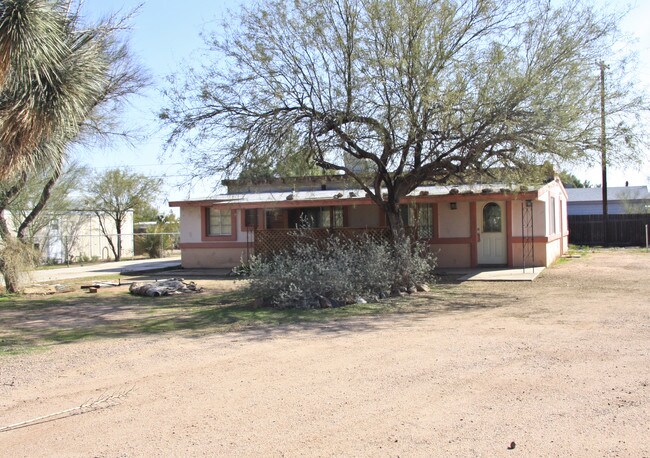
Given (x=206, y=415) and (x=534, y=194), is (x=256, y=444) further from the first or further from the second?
(x=534, y=194)

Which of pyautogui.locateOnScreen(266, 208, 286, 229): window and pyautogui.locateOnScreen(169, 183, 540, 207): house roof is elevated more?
pyautogui.locateOnScreen(169, 183, 540, 207): house roof

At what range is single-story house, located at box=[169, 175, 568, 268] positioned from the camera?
66.2 feet

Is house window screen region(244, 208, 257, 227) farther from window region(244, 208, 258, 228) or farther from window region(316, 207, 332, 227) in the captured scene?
window region(316, 207, 332, 227)

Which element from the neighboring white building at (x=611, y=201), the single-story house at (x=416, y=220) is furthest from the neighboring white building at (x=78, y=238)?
the neighboring white building at (x=611, y=201)

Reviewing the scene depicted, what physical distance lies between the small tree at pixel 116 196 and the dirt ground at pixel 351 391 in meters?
30.0

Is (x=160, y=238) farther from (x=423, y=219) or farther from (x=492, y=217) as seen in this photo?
(x=492, y=217)

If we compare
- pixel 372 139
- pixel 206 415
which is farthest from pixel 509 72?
pixel 206 415

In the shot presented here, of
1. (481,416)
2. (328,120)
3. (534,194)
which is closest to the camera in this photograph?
(481,416)

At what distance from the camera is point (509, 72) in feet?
41.3

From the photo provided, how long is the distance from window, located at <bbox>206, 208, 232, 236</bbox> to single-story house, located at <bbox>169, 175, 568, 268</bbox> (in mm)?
40

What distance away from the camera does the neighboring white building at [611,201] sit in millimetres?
46844

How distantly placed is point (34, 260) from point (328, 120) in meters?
9.05

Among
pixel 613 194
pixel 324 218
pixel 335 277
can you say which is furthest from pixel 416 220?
pixel 613 194

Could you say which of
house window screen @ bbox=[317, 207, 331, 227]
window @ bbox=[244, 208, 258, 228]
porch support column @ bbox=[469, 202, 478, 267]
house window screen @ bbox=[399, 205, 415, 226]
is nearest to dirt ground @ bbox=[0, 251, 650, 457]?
porch support column @ bbox=[469, 202, 478, 267]
